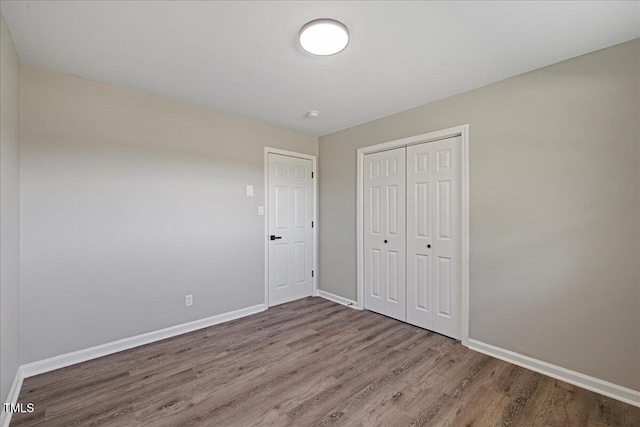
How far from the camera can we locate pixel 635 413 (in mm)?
1749

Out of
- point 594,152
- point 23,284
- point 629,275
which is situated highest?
point 594,152

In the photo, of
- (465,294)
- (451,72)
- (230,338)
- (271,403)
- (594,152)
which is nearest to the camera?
(271,403)

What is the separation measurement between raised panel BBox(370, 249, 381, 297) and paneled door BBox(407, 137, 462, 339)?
42 cm

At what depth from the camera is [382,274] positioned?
3.41 meters

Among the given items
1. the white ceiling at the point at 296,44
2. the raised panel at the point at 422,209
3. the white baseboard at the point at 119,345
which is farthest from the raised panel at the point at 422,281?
the white baseboard at the point at 119,345

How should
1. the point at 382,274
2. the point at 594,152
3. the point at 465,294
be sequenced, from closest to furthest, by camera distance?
the point at 594,152
the point at 465,294
the point at 382,274

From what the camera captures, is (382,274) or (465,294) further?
(382,274)

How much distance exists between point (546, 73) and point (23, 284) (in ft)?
14.5

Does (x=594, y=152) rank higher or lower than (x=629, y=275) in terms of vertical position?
higher

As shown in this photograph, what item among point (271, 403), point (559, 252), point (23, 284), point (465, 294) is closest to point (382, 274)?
point (465, 294)

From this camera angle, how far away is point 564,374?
6.86 feet

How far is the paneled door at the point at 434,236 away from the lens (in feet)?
8.96

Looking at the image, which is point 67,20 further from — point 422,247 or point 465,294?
point 465,294

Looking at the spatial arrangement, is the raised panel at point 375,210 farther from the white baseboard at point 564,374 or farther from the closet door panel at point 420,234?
the white baseboard at point 564,374
